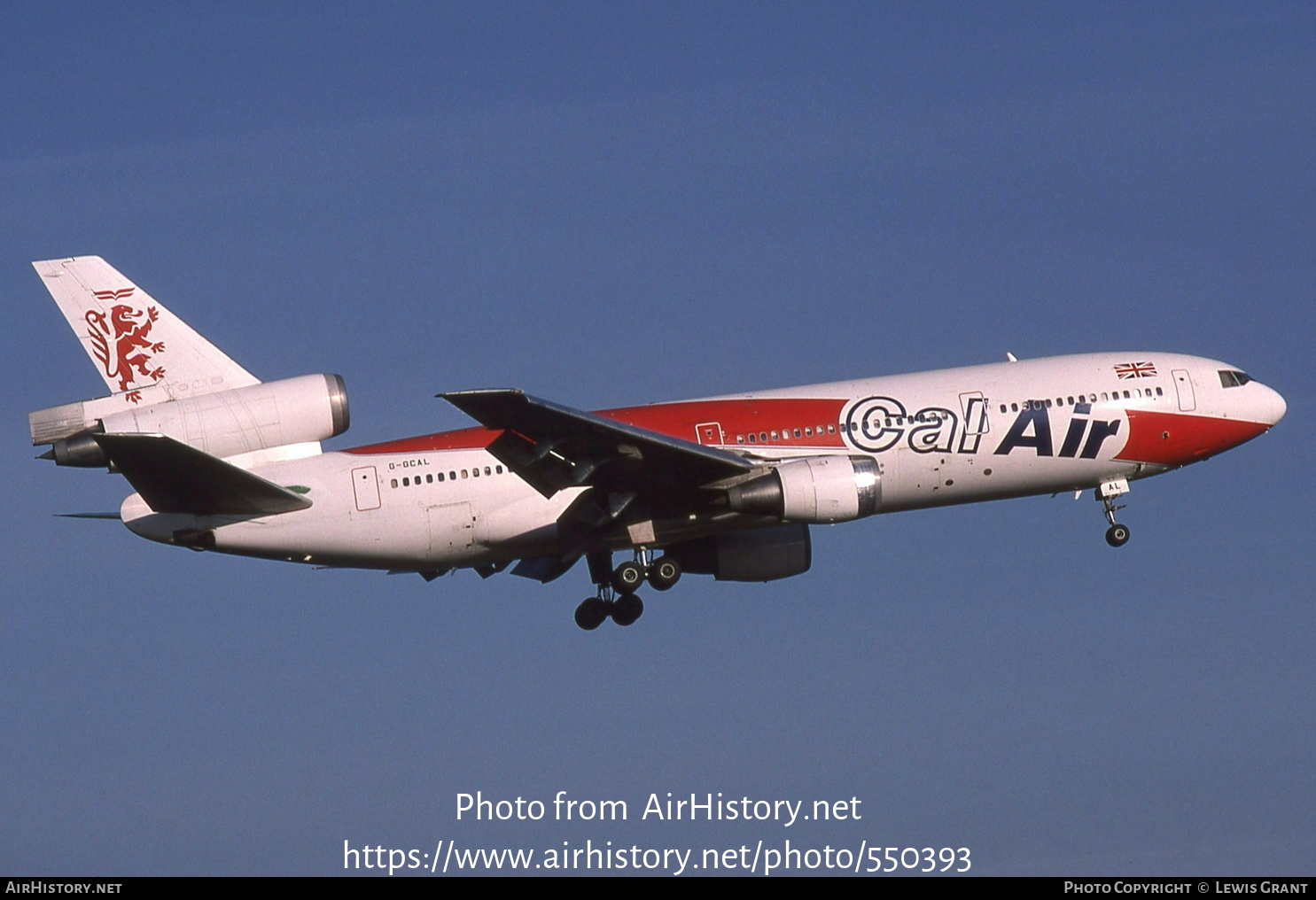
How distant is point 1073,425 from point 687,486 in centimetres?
969

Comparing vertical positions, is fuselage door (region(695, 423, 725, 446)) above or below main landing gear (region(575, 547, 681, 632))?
above

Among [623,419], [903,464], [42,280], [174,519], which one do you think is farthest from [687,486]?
[42,280]

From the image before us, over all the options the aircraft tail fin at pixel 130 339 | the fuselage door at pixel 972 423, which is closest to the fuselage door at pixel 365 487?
the aircraft tail fin at pixel 130 339

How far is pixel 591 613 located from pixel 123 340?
13.0 m

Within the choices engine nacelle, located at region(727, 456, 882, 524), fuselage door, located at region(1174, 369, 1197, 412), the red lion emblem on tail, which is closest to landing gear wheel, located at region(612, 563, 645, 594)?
engine nacelle, located at region(727, 456, 882, 524)

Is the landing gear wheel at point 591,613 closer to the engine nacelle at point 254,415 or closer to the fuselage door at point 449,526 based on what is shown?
the fuselage door at point 449,526

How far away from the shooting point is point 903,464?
3622 centimetres

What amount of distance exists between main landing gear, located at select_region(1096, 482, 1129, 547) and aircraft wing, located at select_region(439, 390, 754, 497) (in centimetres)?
1003

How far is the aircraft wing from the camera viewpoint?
105ft

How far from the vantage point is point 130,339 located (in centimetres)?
3519

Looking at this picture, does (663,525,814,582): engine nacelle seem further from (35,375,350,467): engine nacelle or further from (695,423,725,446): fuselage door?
(35,375,350,467): engine nacelle

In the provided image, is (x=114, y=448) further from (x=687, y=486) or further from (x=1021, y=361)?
(x=1021, y=361)

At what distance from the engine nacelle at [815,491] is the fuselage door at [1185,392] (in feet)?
29.5

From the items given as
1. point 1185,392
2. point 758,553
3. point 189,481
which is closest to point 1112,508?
point 1185,392
